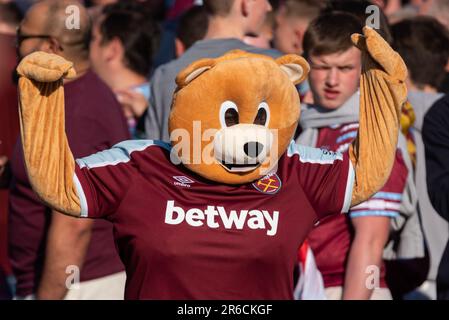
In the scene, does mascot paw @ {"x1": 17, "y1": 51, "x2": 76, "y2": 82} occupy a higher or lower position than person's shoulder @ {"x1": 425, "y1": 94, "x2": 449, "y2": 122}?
higher

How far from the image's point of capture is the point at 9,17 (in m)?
6.94

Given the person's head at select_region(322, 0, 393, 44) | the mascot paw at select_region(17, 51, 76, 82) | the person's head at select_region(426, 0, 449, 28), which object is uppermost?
the mascot paw at select_region(17, 51, 76, 82)

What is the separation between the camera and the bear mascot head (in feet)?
12.5

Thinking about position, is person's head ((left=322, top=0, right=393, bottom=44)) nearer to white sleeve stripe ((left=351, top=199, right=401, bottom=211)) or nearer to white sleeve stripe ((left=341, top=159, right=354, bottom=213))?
white sleeve stripe ((left=351, top=199, right=401, bottom=211))

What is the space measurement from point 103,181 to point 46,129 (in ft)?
0.96

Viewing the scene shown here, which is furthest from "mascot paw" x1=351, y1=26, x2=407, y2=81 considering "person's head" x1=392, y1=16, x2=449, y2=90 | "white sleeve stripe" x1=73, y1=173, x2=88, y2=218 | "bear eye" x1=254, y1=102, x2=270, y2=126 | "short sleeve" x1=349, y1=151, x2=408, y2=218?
"person's head" x1=392, y1=16, x2=449, y2=90

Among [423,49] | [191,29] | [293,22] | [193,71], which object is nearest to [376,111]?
[193,71]

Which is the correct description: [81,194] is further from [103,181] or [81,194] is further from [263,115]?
[263,115]

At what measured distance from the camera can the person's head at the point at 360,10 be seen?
5.42 meters

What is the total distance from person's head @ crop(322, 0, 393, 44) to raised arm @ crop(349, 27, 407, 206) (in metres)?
1.46

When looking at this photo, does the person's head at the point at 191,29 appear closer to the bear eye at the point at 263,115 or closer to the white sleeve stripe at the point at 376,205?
the white sleeve stripe at the point at 376,205
